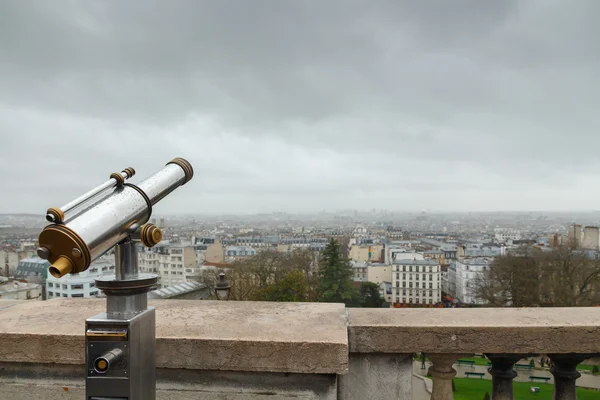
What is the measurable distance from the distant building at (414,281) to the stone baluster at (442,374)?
2654 inches

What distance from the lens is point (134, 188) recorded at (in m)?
1.77

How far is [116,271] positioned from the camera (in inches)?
66.4

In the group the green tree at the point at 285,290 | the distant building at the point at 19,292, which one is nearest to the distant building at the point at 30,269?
the distant building at the point at 19,292

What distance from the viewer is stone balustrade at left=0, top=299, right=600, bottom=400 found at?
2.06m

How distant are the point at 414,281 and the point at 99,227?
70313 mm

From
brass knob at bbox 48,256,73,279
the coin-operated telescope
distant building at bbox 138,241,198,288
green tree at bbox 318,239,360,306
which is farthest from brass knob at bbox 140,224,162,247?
distant building at bbox 138,241,198,288

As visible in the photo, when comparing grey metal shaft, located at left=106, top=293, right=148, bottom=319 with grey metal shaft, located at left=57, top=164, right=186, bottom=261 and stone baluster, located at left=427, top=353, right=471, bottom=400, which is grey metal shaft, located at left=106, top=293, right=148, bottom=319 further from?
stone baluster, located at left=427, top=353, right=471, bottom=400

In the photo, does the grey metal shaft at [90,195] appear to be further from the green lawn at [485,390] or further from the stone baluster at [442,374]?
the green lawn at [485,390]

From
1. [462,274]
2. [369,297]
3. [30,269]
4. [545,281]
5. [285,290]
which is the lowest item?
[462,274]

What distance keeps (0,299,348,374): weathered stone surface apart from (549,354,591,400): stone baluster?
3.60 feet

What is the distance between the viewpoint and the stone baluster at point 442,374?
2.27 metres

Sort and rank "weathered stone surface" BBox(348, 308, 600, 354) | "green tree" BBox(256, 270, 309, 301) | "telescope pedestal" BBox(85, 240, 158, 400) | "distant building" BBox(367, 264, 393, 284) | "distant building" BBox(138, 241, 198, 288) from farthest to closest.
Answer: "distant building" BBox(367, 264, 393, 284) < "distant building" BBox(138, 241, 198, 288) < "green tree" BBox(256, 270, 309, 301) < "weathered stone surface" BBox(348, 308, 600, 354) < "telescope pedestal" BBox(85, 240, 158, 400)

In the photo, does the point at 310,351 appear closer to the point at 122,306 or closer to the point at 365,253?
the point at 122,306

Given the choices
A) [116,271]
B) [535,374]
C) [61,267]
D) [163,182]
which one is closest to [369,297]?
[535,374]
